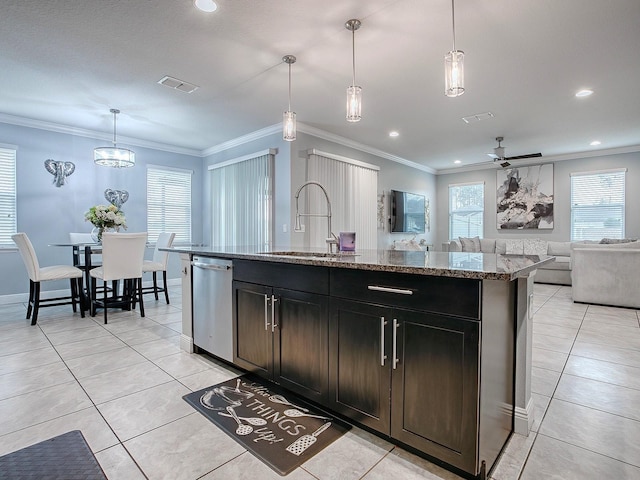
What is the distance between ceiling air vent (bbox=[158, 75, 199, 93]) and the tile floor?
2.68 metres

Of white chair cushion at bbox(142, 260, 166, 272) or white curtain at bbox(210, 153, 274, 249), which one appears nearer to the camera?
white chair cushion at bbox(142, 260, 166, 272)

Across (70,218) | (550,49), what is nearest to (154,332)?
(70,218)

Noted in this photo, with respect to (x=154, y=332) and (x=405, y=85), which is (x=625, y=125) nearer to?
(x=405, y=85)

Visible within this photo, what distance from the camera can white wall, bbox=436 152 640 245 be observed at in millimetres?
6543

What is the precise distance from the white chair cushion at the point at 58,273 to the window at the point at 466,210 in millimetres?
8042

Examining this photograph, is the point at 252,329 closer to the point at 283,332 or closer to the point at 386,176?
the point at 283,332

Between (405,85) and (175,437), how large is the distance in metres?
3.80

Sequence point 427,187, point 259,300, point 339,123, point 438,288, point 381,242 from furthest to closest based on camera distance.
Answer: point 427,187
point 381,242
point 339,123
point 259,300
point 438,288

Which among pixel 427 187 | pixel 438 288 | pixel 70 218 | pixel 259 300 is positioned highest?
pixel 427 187

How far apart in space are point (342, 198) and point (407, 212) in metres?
2.39

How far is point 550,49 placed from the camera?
3.01 m

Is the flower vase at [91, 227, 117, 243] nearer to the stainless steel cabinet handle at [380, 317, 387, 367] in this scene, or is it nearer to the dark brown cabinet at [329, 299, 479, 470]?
the dark brown cabinet at [329, 299, 479, 470]

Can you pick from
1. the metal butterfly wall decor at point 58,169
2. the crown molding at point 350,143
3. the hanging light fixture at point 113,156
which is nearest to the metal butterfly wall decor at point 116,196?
the metal butterfly wall decor at point 58,169

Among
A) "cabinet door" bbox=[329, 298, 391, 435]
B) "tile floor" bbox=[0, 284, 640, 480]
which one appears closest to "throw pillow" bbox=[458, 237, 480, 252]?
"tile floor" bbox=[0, 284, 640, 480]
